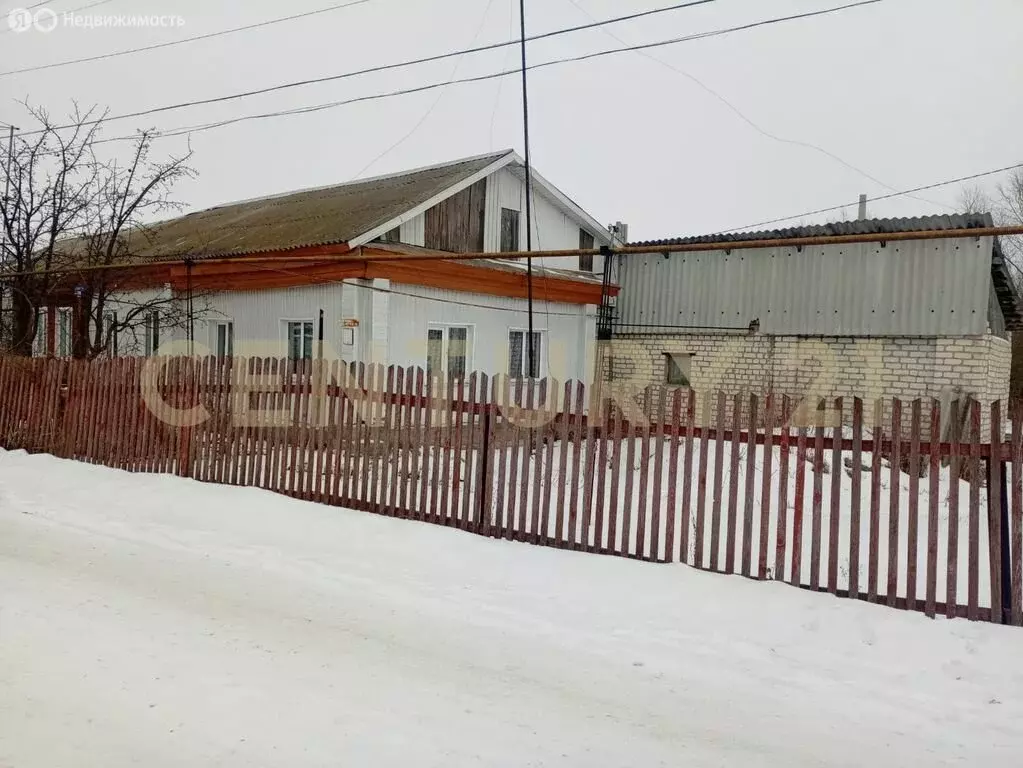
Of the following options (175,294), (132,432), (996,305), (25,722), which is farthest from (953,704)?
(175,294)

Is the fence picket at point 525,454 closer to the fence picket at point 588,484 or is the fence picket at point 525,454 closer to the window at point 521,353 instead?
the fence picket at point 588,484

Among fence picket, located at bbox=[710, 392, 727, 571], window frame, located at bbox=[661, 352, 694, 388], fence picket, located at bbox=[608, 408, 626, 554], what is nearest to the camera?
fence picket, located at bbox=[710, 392, 727, 571]

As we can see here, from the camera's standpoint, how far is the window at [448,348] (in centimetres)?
1326

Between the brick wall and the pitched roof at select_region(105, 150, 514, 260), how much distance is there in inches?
229

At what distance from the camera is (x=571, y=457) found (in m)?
6.87

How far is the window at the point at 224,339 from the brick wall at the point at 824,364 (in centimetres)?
841

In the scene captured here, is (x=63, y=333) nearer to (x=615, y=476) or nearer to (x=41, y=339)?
(x=41, y=339)

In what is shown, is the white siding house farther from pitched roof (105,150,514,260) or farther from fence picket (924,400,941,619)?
fence picket (924,400,941,619)

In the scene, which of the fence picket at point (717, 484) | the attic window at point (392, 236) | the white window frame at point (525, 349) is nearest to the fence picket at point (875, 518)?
the fence picket at point (717, 484)

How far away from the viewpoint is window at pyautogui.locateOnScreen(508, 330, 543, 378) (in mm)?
14852

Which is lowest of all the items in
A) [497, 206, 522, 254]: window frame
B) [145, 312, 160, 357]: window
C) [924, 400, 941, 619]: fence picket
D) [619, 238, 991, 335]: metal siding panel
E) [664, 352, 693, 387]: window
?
[924, 400, 941, 619]: fence picket

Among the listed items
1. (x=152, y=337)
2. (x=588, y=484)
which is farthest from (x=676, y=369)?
(x=152, y=337)

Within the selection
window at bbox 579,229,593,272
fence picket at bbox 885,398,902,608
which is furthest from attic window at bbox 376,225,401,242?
fence picket at bbox 885,398,902,608

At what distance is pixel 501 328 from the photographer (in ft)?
47.2
